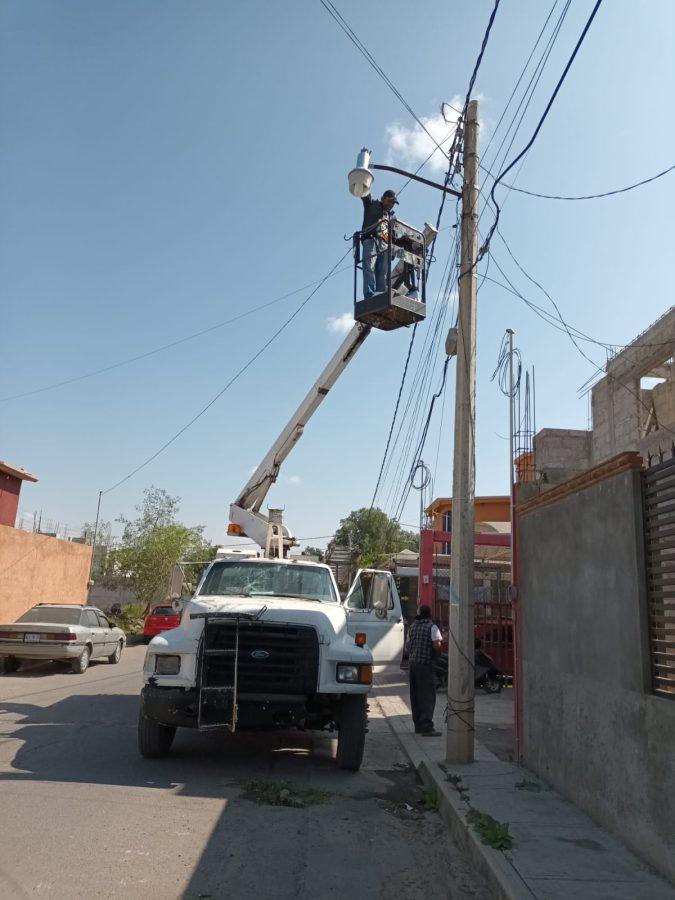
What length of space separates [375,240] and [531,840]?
23.3 feet

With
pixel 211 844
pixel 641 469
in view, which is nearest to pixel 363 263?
pixel 641 469

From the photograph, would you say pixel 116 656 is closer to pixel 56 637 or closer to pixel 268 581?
pixel 56 637

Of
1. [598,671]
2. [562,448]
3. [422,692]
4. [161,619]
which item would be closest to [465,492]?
[598,671]

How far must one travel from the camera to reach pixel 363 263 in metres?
9.27

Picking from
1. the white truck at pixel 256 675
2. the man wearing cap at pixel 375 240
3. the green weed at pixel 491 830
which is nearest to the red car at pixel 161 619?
the white truck at pixel 256 675

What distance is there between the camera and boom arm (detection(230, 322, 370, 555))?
1299cm

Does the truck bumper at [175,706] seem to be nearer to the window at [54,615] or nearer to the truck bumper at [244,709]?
the truck bumper at [244,709]

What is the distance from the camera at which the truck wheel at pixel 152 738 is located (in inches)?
270

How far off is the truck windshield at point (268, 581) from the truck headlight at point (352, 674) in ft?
5.47

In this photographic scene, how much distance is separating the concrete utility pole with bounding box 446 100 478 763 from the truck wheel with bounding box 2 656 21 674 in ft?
33.8

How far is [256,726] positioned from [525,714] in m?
2.72

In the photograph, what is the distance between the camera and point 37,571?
71.3 feet

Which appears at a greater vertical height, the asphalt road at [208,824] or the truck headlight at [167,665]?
the truck headlight at [167,665]

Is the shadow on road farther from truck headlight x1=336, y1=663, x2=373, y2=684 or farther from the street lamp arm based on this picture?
the street lamp arm
